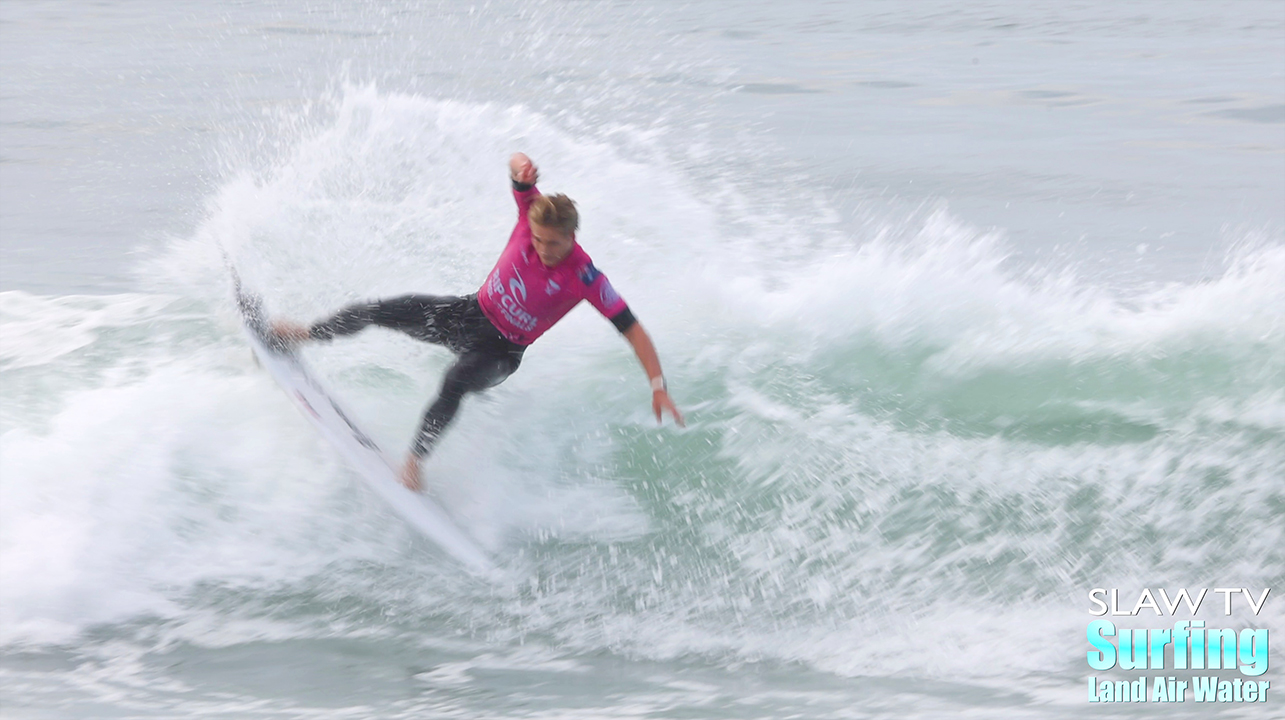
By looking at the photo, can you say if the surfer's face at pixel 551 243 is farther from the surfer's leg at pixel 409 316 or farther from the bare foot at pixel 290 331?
the bare foot at pixel 290 331

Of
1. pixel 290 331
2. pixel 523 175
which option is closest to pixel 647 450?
pixel 523 175

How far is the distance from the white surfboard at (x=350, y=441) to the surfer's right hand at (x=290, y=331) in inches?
2.3

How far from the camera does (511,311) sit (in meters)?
5.19

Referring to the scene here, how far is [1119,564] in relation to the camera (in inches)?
211

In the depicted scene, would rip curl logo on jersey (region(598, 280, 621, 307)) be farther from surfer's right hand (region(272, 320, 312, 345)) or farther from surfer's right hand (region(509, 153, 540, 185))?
surfer's right hand (region(272, 320, 312, 345))

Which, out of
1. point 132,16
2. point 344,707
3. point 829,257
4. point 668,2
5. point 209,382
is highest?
point 668,2

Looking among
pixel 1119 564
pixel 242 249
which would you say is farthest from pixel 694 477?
pixel 242 249

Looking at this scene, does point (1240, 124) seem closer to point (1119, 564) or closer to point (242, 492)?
point (1119, 564)

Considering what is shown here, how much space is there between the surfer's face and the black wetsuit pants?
1.82ft

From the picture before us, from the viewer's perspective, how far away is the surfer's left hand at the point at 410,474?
532cm

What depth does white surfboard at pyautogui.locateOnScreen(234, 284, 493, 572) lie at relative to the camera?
5.26 meters

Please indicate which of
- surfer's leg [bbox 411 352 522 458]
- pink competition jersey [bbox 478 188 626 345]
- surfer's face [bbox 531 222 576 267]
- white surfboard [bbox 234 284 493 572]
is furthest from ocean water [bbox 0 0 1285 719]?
surfer's face [bbox 531 222 576 267]

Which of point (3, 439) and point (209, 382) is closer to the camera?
point (3, 439)

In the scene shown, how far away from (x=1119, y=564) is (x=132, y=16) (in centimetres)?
2809
